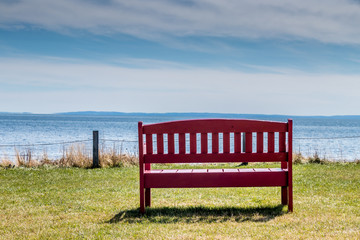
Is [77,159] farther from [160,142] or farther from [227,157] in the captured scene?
[227,157]

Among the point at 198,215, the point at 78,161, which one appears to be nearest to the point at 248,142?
the point at 198,215

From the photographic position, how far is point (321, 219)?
5.20m

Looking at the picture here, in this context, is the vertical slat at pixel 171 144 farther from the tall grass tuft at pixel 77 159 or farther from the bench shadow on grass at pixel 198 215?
the tall grass tuft at pixel 77 159

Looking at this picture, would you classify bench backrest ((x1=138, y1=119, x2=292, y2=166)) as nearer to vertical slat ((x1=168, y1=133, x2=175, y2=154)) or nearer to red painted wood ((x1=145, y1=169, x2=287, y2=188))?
vertical slat ((x1=168, y1=133, x2=175, y2=154))

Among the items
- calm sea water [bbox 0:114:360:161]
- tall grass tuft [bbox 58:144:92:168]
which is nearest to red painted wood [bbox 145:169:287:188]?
tall grass tuft [bbox 58:144:92:168]

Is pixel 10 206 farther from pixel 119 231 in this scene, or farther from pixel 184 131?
pixel 184 131

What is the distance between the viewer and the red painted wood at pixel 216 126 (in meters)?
5.57

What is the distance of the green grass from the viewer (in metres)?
4.63

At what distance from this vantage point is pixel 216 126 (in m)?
5.59

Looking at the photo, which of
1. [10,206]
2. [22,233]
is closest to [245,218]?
[22,233]

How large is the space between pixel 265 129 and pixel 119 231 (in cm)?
242

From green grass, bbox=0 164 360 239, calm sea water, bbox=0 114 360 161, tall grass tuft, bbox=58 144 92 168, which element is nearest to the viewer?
green grass, bbox=0 164 360 239

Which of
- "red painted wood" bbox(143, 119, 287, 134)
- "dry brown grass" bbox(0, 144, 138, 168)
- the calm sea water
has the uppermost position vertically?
"red painted wood" bbox(143, 119, 287, 134)

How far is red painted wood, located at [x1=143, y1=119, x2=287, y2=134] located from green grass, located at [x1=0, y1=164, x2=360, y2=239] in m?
1.19
